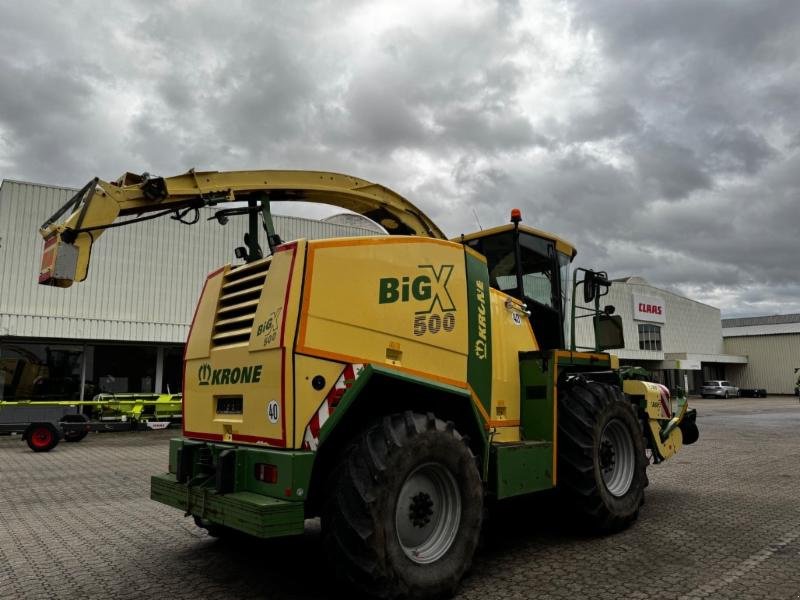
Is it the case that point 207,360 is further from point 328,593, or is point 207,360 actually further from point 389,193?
point 389,193

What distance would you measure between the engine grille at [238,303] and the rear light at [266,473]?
971 mm

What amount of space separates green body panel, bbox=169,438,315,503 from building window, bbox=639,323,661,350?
44693 millimetres

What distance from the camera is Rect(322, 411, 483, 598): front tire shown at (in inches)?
146

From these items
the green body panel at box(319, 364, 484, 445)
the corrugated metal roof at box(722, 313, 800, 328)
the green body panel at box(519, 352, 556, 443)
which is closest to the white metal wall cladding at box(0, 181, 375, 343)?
the green body panel at box(519, 352, 556, 443)

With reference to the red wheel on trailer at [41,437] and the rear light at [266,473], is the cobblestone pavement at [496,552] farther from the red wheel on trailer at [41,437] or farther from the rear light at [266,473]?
the red wheel on trailer at [41,437]

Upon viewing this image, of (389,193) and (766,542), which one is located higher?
(389,193)

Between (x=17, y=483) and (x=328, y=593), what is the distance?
7.67 meters

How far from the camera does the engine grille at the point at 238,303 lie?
459 cm

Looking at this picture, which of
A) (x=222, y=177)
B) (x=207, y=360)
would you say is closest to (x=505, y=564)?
(x=207, y=360)

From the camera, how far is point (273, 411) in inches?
157

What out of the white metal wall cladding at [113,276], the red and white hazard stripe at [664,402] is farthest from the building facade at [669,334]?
the red and white hazard stripe at [664,402]

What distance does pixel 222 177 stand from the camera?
18.2ft

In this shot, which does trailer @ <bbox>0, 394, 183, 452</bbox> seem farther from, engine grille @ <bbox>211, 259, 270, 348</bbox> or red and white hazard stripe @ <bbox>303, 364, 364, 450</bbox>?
red and white hazard stripe @ <bbox>303, 364, 364, 450</bbox>

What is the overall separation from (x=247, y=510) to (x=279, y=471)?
0.99 ft
